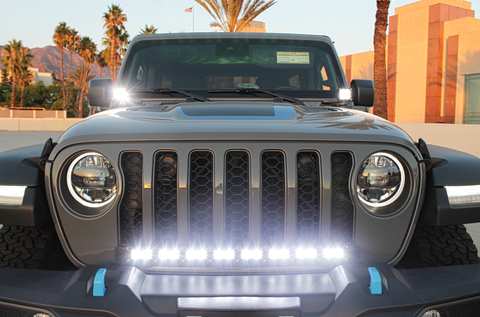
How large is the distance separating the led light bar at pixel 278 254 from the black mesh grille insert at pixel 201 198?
9.5 inches

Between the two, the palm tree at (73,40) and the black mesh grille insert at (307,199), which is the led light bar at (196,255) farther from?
the palm tree at (73,40)

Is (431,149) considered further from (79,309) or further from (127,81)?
(127,81)

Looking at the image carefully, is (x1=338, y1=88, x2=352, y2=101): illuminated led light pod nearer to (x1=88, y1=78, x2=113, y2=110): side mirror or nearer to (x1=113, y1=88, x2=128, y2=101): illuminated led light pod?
(x1=113, y1=88, x2=128, y2=101): illuminated led light pod

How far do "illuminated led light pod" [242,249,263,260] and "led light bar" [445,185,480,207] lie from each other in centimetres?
83

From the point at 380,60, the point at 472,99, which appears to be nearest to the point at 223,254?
the point at 380,60

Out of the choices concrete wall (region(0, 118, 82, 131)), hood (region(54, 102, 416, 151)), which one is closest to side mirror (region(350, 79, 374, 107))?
hood (region(54, 102, 416, 151))

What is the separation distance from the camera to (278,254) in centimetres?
161

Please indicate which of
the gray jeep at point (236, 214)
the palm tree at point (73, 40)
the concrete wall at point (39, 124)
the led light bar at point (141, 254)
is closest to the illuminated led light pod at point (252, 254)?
the gray jeep at point (236, 214)

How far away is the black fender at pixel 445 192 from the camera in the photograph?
170 centimetres

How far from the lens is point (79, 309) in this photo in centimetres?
145

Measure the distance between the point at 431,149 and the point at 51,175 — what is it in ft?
5.90

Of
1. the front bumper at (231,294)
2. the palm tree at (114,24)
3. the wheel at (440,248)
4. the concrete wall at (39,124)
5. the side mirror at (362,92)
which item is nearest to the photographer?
the front bumper at (231,294)

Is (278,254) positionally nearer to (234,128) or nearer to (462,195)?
(234,128)

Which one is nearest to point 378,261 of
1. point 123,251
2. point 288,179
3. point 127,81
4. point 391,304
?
point 391,304
